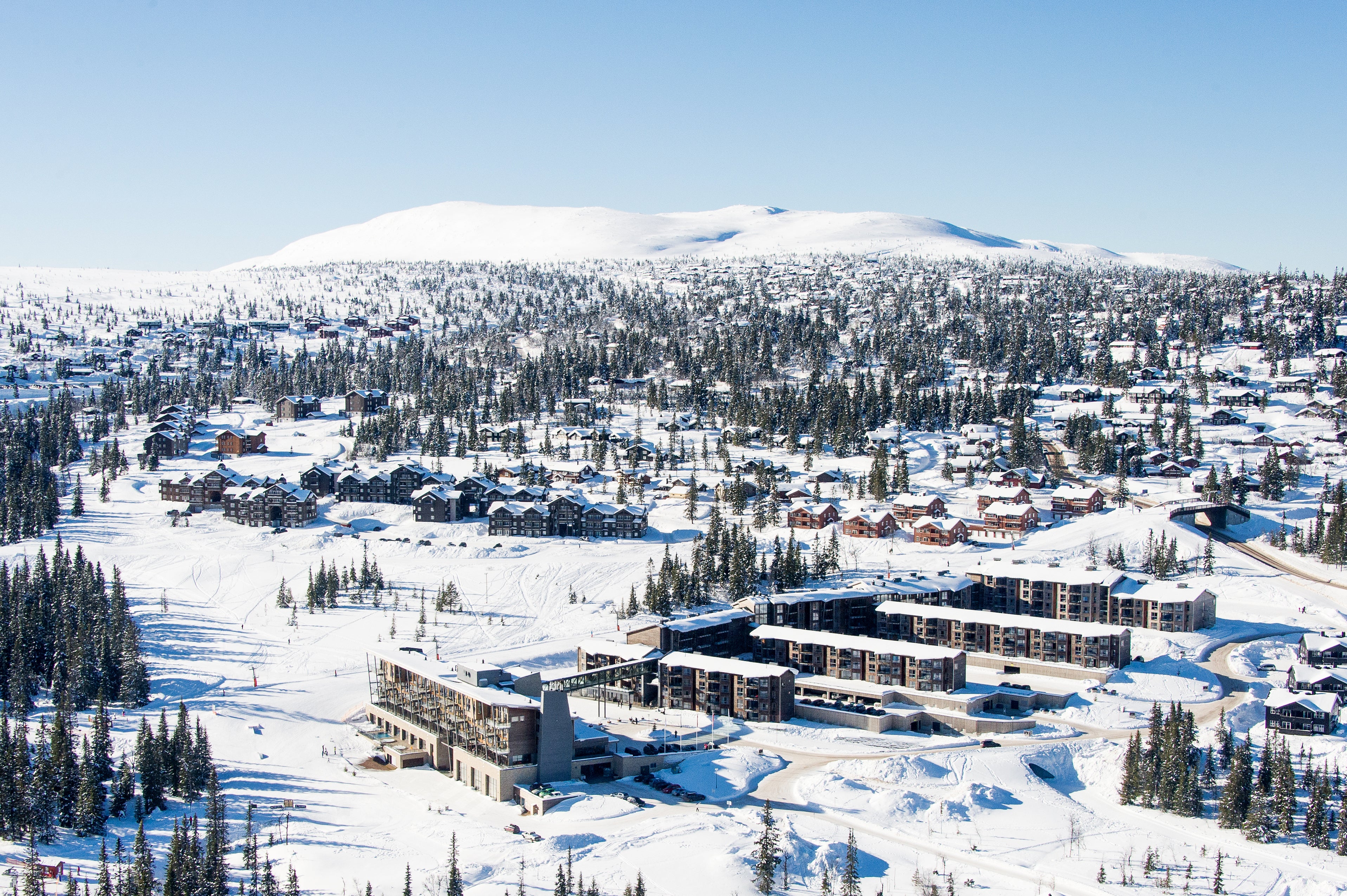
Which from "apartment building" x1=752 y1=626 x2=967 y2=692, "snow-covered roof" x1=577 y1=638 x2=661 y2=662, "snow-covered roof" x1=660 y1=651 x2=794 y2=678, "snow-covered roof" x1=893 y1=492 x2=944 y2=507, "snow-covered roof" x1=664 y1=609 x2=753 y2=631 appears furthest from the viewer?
"snow-covered roof" x1=893 y1=492 x2=944 y2=507

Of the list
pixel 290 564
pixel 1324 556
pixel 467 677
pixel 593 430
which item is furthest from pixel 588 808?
pixel 593 430

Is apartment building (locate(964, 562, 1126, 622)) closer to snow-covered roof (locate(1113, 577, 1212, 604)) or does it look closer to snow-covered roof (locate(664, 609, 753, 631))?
snow-covered roof (locate(1113, 577, 1212, 604))

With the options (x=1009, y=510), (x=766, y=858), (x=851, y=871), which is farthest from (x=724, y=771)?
(x=1009, y=510)

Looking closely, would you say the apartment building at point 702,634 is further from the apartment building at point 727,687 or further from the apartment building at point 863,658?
the apartment building at point 727,687

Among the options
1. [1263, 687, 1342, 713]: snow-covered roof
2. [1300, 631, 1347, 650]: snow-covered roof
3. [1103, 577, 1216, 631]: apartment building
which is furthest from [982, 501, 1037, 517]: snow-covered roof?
[1263, 687, 1342, 713]: snow-covered roof

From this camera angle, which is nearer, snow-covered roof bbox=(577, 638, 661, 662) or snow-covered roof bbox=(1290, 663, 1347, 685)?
snow-covered roof bbox=(1290, 663, 1347, 685)
